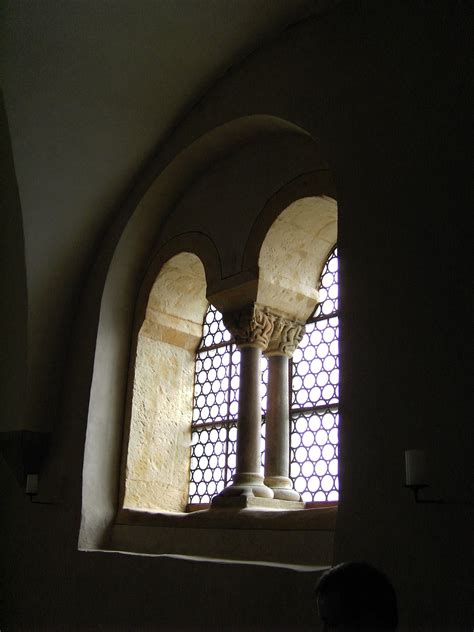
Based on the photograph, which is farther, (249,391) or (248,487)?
(249,391)

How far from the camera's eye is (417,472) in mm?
3123

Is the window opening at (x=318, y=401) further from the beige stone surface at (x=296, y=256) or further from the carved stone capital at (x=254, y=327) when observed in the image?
the carved stone capital at (x=254, y=327)

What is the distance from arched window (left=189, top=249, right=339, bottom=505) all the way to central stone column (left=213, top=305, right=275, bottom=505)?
0.34 m

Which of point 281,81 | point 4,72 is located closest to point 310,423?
point 281,81

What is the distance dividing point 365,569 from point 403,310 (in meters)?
2.13

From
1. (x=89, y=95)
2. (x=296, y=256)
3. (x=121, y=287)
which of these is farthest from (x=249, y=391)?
(x=89, y=95)

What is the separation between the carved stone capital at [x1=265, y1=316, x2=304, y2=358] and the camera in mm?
5172

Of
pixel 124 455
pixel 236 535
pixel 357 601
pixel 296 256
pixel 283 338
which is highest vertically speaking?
pixel 296 256

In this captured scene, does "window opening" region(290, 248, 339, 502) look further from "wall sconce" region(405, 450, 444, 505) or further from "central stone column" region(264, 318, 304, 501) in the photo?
"wall sconce" region(405, 450, 444, 505)

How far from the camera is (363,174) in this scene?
402 cm

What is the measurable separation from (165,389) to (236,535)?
5.72ft

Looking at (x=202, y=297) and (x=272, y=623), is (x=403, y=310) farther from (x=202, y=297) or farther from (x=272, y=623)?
(x=202, y=297)

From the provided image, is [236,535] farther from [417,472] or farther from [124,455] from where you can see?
[417,472]

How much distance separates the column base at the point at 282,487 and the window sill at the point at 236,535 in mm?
317
